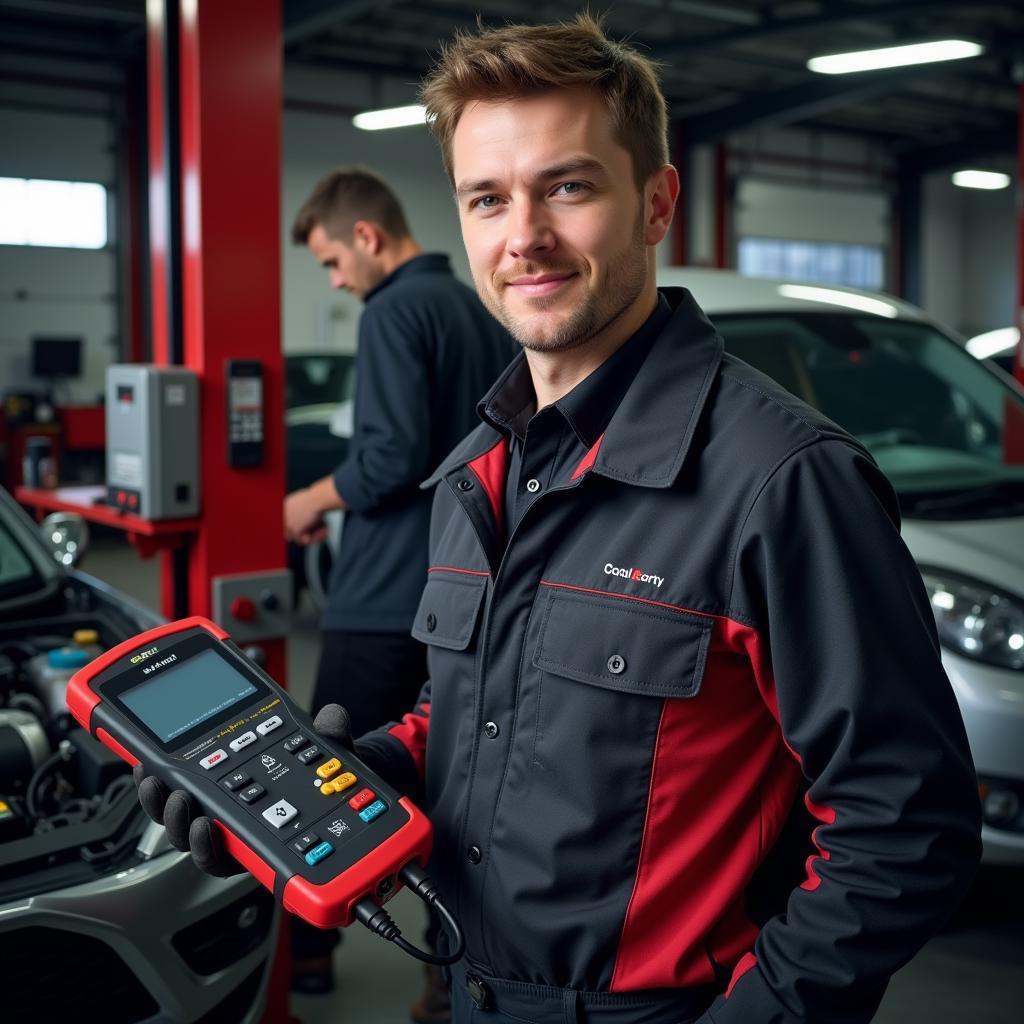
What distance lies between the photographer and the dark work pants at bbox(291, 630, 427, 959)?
2766mm

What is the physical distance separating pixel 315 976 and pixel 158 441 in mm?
1296

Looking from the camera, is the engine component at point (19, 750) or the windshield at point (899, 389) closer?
the engine component at point (19, 750)

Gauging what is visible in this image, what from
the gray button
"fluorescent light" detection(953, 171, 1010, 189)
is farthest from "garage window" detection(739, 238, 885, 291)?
the gray button

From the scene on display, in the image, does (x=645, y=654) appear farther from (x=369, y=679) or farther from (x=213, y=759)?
(x=369, y=679)

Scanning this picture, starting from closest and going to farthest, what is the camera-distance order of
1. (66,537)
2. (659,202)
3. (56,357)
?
(659,202)
(66,537)
(56,357)

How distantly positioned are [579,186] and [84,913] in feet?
4.22

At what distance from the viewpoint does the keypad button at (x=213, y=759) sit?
4.38 feet

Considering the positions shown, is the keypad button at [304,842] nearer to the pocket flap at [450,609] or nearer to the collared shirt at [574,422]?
the pocket flap at [450,609]

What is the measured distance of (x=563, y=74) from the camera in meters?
1.23

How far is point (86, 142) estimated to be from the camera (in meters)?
10.8

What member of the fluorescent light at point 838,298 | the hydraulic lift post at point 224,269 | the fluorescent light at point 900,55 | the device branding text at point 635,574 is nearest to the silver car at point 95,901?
the hydraulic lift post at point 224,269

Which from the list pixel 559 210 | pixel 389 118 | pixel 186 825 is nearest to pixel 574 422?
pixel 559 210

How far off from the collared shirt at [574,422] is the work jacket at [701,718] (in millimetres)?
39

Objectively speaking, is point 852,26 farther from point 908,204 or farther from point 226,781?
point 226,781
